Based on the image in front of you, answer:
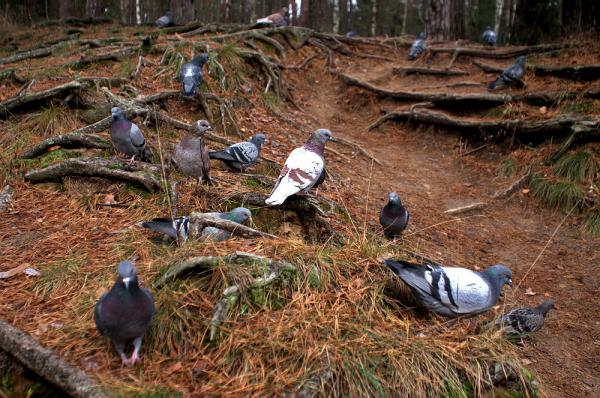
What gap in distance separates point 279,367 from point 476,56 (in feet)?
32.1

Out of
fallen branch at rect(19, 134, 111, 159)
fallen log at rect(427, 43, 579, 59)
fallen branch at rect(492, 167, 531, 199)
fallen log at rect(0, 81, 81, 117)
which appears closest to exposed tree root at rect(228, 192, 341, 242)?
fallen branch at rect(19, 134, 111, 159)

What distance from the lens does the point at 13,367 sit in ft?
8.50

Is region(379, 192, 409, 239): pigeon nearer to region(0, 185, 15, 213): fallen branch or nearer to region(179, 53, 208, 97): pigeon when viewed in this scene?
region(179, 53, 208, 97): pigeon

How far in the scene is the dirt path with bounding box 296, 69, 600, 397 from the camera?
4215 millimetres

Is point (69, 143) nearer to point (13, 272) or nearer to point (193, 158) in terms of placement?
point (193, 158)

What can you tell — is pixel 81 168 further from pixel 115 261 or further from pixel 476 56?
pixel 476 56

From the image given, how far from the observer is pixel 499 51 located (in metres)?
10.2

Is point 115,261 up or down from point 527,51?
down

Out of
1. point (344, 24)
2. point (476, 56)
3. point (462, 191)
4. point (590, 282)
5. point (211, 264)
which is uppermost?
point (344, 24)

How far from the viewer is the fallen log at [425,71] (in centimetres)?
1007

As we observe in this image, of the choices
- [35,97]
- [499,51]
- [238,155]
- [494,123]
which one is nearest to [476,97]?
[494,123]

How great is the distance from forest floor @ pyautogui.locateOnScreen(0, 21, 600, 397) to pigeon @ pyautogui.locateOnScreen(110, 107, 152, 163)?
31 cm

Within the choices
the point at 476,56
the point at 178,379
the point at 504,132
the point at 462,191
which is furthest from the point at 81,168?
the point at 476,56

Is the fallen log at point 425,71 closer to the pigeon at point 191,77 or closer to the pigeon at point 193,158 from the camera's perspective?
the pigeon at point 191,77
